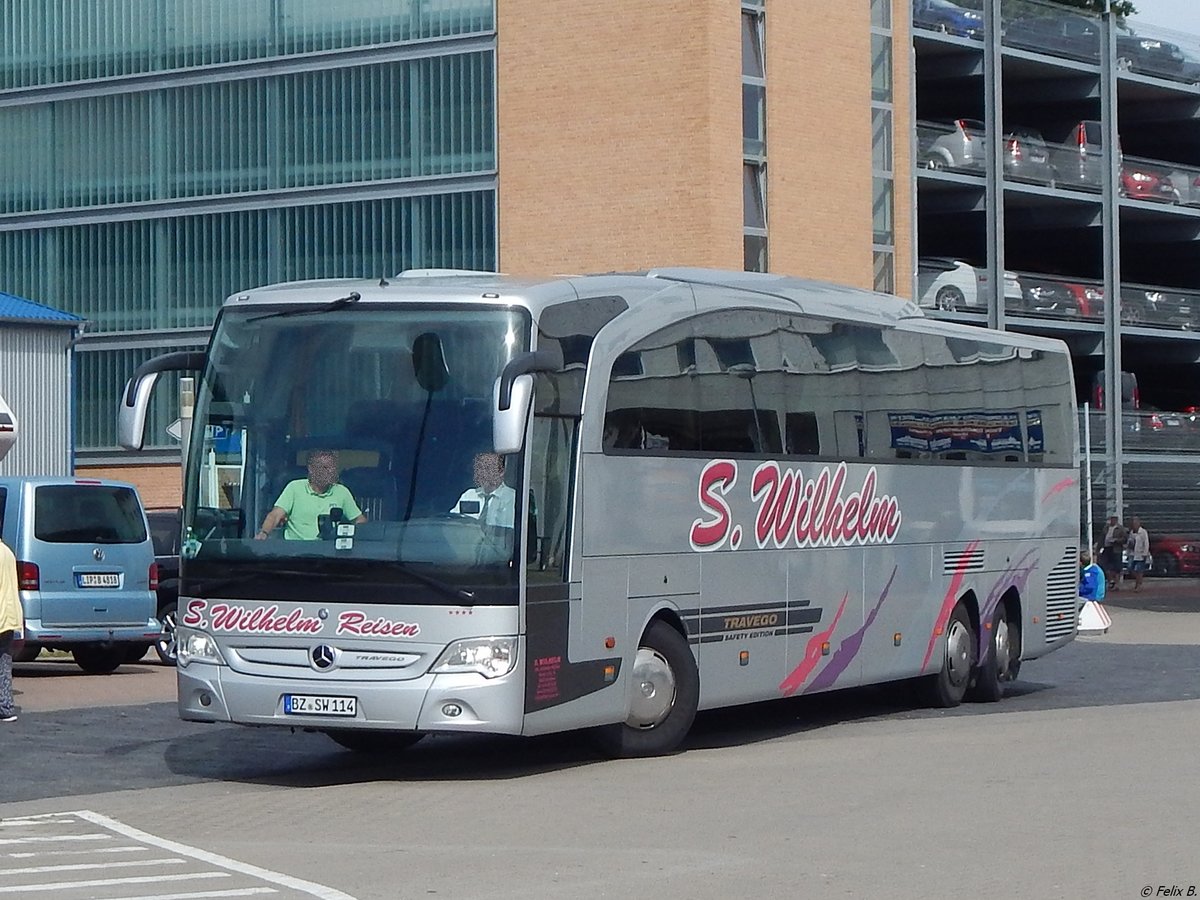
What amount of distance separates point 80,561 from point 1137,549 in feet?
97.4

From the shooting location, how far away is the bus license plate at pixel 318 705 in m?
13.4

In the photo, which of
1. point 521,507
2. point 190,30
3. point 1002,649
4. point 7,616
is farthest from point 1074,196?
point 521,507

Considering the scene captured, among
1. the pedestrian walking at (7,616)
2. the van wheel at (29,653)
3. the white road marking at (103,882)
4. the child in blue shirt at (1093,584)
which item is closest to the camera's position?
the white road marking at (103,882)

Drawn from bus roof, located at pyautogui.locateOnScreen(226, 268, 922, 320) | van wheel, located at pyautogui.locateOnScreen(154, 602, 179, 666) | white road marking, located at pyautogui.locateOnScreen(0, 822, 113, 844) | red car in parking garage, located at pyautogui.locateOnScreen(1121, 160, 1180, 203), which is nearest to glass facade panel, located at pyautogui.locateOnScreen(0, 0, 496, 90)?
red car in parking garage, located at pyautogui.locateOnScreen(1121, 160, 1180, 203)

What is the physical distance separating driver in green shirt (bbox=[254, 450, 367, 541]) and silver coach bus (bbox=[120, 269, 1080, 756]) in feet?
0.12

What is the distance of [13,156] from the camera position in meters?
49.4

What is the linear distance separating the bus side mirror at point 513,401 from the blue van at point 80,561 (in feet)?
35.9

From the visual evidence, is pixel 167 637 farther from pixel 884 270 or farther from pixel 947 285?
pixel 947 285

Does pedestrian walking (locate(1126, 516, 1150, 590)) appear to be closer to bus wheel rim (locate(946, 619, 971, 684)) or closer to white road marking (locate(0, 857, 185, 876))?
bus wheel rim (locate(946, 619, 971, 684))

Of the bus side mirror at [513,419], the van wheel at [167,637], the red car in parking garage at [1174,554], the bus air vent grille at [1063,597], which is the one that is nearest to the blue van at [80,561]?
the van wheel at [167,637]

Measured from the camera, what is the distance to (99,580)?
23188mm

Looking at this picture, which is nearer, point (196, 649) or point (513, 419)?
point (513, 419)

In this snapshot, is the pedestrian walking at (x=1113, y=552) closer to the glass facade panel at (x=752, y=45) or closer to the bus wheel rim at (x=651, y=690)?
the glass facade panel at (x=752, y=45)

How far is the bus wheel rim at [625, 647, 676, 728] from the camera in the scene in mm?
14781
